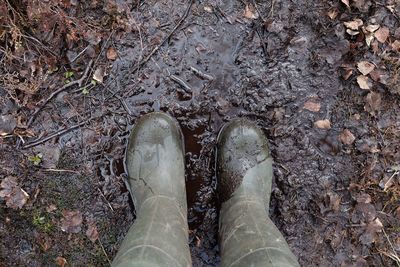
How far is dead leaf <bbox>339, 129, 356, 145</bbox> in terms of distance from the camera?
2.79 metres

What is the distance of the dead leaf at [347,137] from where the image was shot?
9.16ft

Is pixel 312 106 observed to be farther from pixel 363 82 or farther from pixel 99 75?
pixel 99 75

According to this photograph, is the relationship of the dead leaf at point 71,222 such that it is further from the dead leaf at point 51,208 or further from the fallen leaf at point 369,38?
the fallen leaf at point 369,38

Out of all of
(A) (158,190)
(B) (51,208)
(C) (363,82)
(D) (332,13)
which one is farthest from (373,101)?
(B) (51,208)

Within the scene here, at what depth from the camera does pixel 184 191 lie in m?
2.63

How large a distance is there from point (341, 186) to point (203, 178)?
93 centimetres

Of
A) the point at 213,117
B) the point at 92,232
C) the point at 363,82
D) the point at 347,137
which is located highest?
the point at 363,82

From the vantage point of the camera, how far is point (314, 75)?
280 cm

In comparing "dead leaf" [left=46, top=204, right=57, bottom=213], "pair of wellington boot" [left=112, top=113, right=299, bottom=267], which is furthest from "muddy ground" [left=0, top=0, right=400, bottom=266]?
"pair of wellington boot" [left=112, top=113, right=299, bottom=267]

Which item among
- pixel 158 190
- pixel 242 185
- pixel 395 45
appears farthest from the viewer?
pixel 395 45

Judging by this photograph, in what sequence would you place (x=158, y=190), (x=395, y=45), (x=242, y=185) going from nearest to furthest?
(x=158, y=190) → (x=242, y=185) → (x=395, y=45)

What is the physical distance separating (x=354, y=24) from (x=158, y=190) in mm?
1682

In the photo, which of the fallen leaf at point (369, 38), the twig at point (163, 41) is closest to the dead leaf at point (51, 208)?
the twig at point (163, 41)

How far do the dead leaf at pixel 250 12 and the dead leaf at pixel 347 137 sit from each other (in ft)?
3.22
